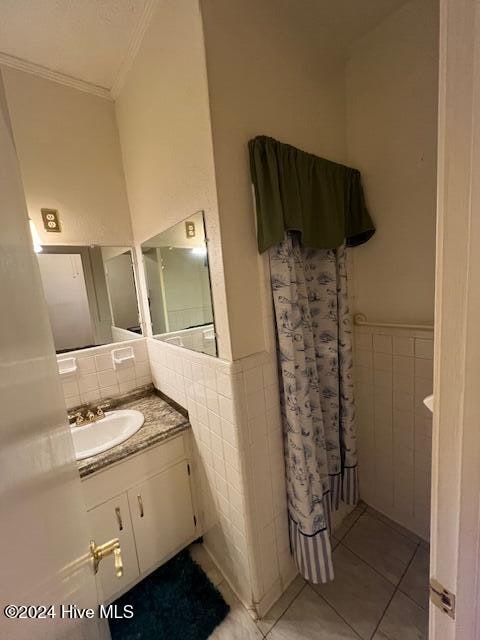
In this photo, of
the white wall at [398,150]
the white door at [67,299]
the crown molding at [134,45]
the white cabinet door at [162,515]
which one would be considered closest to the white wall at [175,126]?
the crown molding at [134,45]

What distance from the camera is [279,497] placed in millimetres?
1256

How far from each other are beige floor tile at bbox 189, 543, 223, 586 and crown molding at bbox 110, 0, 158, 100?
106 inches

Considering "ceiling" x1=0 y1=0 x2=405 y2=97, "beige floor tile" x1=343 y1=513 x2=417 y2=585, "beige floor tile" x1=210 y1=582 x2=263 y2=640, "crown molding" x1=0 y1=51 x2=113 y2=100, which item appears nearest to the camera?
"ceiling" x1=0 y1=0 x2=405 y2=97

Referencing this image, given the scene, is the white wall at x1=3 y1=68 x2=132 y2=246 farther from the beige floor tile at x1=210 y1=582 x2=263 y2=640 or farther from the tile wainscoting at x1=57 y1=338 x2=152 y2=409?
the beige floor tile at x1=210 y1=582 x2=263 y2=640

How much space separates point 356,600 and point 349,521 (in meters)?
0.44

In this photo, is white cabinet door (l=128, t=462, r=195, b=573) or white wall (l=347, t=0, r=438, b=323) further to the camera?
white cabinet door (l=128, t=462, r=195, b=573)

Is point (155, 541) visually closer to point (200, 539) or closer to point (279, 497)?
point (200, 539)

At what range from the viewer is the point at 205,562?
147 centimetres

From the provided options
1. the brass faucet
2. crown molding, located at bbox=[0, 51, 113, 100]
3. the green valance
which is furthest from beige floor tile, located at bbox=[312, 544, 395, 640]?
crown molding, located at bbox=[0, 51, 113, 100]

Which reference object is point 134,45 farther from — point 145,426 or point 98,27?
point 145,426

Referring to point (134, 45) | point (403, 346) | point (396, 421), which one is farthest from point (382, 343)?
point (134, 45)

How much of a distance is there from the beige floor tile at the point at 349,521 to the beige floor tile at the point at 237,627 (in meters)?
0.66

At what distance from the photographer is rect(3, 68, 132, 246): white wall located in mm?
1346

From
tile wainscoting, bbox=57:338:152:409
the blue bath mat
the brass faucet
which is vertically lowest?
the blue bath mat
